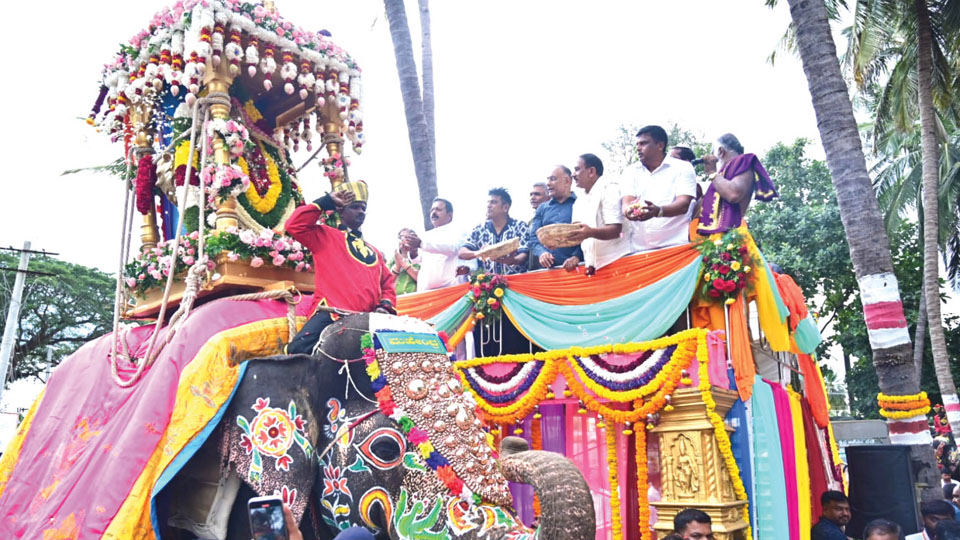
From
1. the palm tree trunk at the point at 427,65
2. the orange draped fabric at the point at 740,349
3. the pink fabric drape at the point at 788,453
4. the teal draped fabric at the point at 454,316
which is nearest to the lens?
the orange draped fabric at the point at 740,349

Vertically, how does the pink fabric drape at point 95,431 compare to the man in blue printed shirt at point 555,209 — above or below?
below

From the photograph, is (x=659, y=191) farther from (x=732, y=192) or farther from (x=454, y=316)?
(x=454, y=316)

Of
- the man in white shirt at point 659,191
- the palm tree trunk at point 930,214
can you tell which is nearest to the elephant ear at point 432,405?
the man in white shirt at point 659,191

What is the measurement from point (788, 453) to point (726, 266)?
2.13 metres

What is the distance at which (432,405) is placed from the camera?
11.4 ft

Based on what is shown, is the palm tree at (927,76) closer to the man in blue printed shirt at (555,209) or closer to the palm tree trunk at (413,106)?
the man in blue printed shirt at (555,209)

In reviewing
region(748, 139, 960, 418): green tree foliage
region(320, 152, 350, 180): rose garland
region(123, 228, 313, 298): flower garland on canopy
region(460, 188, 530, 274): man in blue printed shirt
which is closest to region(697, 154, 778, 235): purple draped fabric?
region(460, 188, 530, 274): man in blue printed shirt

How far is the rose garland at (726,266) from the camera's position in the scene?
6055 millimetres

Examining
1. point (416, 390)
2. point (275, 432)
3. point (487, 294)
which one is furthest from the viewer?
point (487, 294)

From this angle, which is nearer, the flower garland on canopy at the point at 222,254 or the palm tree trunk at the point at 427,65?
the flower garland on canopy at the point at 222,254

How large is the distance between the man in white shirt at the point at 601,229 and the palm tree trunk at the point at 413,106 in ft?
15.3

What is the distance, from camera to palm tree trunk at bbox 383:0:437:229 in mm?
11188

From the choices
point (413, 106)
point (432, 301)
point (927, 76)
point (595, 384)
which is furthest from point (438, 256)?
point (927, 76)

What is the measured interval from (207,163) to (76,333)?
76.2ft
